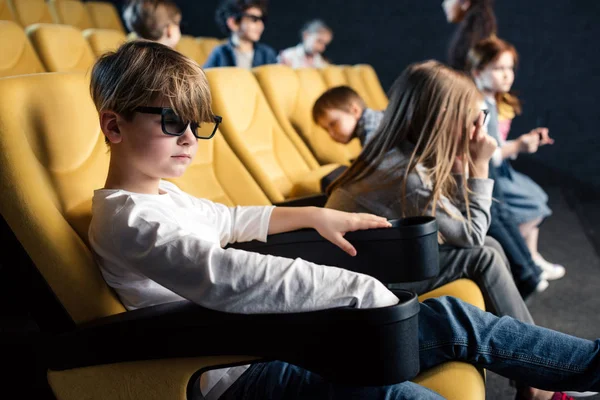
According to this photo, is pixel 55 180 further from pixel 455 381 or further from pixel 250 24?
pixel 250 24

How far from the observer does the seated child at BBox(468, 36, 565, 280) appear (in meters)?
2.42

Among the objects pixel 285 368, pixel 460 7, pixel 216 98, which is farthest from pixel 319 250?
pixel 460 7

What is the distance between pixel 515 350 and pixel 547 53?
4.86 meters

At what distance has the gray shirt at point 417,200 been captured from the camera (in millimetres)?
1560

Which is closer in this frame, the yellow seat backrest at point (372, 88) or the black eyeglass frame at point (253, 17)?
the black eyeglass frame at point (253, 17)

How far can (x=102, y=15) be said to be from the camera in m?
5.79

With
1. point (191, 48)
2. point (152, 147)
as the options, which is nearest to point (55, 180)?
point (152, 147)

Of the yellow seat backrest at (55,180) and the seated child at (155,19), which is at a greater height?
the yellow seat backrest at (55,180)

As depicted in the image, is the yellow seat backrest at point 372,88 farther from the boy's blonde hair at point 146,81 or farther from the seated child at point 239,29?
the boy's blonde hair at point 146,81

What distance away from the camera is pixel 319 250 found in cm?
127

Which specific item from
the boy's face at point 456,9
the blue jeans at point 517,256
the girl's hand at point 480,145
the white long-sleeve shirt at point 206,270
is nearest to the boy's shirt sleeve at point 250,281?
the white long-sleeve shirt at point 206,270

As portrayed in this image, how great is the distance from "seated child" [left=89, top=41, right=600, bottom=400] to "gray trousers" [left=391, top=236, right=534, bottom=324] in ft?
1.16

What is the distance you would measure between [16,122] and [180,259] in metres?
0.40

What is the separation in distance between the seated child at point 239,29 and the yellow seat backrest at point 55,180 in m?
2.84
